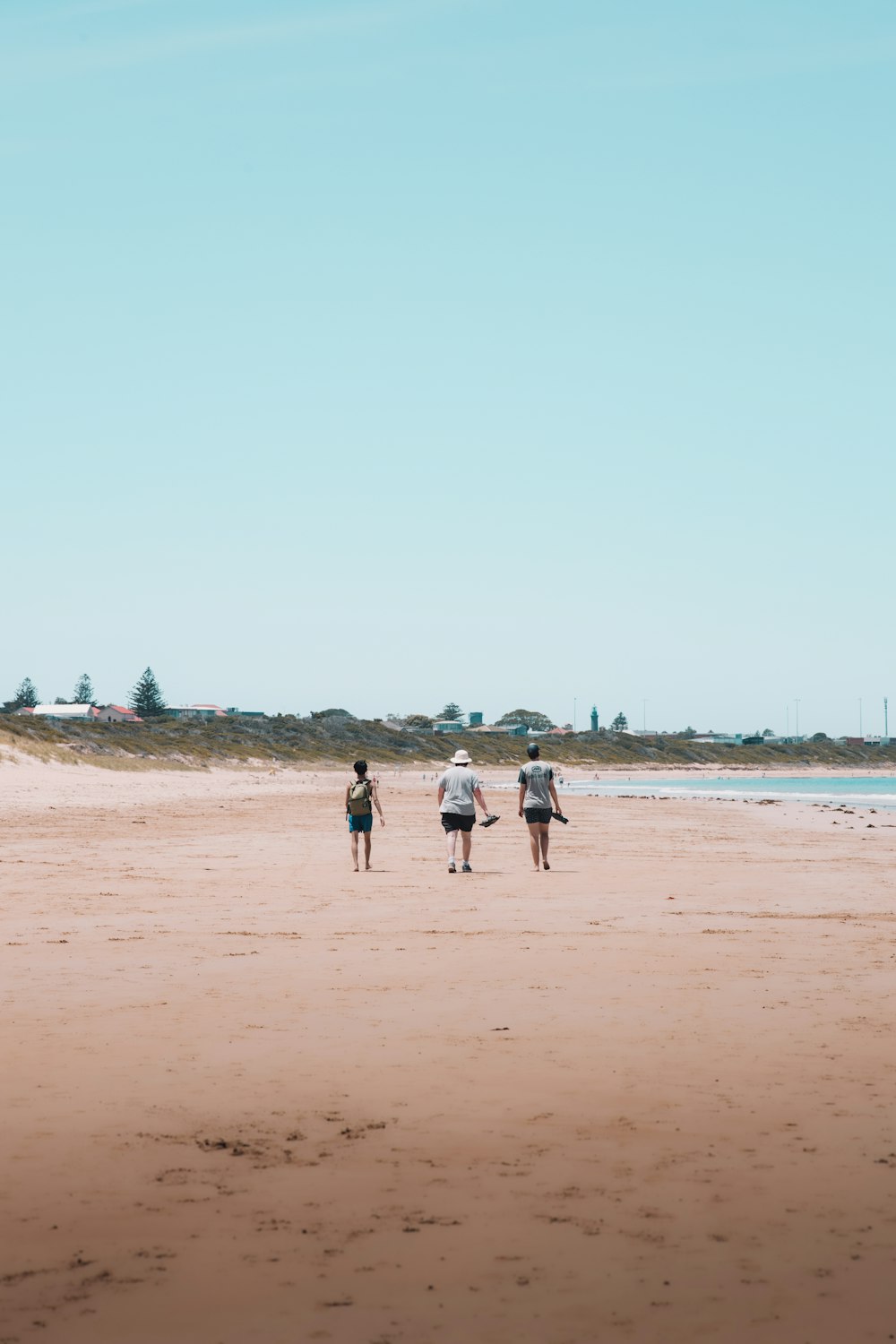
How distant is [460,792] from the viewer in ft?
58.6

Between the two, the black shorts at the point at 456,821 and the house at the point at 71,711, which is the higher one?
the house at the point at 71,711

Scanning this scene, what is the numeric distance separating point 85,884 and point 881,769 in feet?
549

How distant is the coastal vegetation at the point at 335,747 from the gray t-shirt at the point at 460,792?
132 ft

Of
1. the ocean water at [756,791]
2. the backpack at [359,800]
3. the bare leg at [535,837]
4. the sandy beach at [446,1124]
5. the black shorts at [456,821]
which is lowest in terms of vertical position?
the ocean water at [756,791]

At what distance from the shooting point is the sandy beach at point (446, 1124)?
13.5ft

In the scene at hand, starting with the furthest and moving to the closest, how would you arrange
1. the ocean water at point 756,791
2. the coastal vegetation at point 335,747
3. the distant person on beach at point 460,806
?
the coastal vegetation at point 335,747
the ocean water at point 756,791
the distant person on beach at point 460,806

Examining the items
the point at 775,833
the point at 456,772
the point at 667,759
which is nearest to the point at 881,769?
the point at 667,759

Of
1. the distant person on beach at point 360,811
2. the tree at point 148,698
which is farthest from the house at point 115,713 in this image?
the distant person on beach at point 360,811

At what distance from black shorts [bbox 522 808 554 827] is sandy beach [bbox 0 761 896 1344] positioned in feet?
13.1

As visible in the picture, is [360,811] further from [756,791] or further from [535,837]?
[756,791]

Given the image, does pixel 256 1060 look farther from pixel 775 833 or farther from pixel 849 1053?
pixel 775 833

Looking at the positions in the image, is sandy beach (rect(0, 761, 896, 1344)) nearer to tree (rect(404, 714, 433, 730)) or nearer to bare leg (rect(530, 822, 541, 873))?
bare leg (rect(530, 822, 541, 873))

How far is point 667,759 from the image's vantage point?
527 feet

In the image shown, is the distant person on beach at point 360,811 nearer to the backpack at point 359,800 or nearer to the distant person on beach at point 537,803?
the backpack at point 359,800
